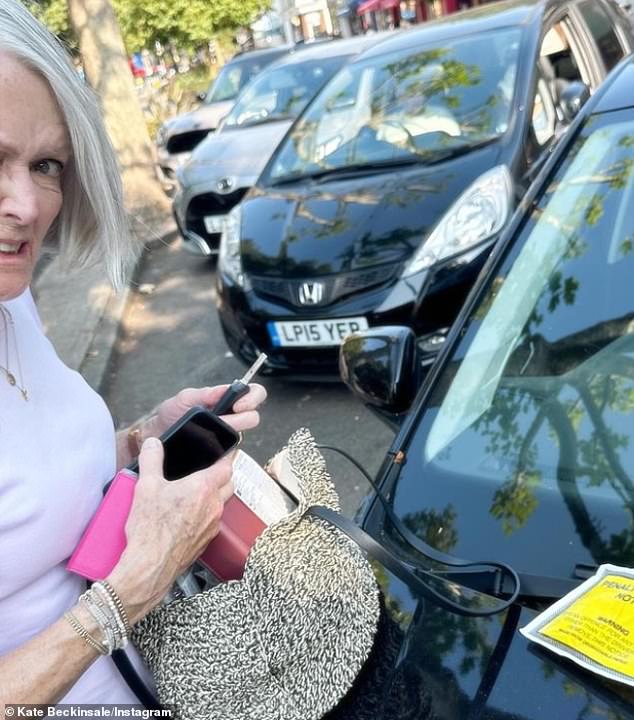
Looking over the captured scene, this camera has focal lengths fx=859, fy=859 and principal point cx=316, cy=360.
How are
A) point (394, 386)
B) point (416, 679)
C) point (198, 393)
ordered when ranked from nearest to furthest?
1. point (416, 679)
2. point (198, 393)
3. point (394, 386)

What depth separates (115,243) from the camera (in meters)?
1.47

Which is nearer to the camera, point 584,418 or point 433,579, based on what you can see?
point 433,579

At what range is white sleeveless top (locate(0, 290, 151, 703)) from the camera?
1167 millimetres

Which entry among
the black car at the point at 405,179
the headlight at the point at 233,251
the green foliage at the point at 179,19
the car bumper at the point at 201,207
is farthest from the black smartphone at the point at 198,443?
the green foliage at the point at 179,19

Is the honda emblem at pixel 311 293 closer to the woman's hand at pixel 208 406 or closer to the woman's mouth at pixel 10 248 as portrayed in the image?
the woman's hand at pixel 208 406

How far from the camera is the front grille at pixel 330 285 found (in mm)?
3932

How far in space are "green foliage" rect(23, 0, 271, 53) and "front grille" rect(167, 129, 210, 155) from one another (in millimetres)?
12893

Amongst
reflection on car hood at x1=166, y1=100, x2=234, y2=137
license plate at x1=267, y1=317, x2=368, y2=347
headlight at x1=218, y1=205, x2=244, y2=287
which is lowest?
reflection on car hood at x1=166, y1=100, x2=234, y2=137

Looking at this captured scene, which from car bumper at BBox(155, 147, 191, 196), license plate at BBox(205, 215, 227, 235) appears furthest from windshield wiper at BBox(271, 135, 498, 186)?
car bumper at BBox(155, 147, 191, 196)

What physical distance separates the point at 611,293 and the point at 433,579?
72cm

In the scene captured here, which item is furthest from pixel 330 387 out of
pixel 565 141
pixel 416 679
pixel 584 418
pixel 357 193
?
pixel 416 679

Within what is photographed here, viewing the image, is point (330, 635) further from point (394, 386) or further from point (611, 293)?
point (611, 293)

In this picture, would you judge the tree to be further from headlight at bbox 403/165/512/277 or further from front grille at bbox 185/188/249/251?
headlight at bbox 403/165/512/277

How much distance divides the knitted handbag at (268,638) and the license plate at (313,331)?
2.72 metres
